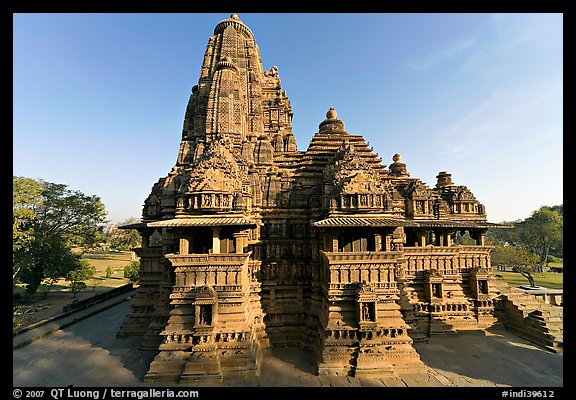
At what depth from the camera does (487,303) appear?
54.2ft

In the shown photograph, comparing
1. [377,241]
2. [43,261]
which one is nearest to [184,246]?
[377,241]

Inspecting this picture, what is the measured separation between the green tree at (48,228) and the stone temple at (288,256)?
17778 mm

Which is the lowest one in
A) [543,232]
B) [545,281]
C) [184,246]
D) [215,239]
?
[545,281]

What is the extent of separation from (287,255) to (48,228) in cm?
2896

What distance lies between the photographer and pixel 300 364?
11.5 meters

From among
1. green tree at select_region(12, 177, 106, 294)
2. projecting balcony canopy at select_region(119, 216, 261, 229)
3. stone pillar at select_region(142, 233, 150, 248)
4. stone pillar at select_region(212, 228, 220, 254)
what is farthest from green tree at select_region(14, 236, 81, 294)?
stone pillar at select_region(212, 228, 220, 254)

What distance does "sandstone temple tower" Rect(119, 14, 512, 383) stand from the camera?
421 inches

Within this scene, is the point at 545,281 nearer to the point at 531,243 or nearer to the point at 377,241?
the point at 531,243

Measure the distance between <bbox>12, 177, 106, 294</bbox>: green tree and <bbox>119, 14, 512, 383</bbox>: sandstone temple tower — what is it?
1782cm

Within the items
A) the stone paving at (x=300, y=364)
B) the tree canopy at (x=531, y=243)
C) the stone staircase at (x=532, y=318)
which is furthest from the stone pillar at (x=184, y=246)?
the tree canopy at (x=531, y=243)

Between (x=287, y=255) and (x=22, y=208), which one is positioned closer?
(x=287, y=255)

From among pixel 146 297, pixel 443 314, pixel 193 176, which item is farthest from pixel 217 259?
pixel 443 314

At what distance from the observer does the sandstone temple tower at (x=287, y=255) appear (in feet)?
35.1

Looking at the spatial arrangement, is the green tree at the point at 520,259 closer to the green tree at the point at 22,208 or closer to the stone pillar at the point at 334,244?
the stone pillar at the point at 334,244
